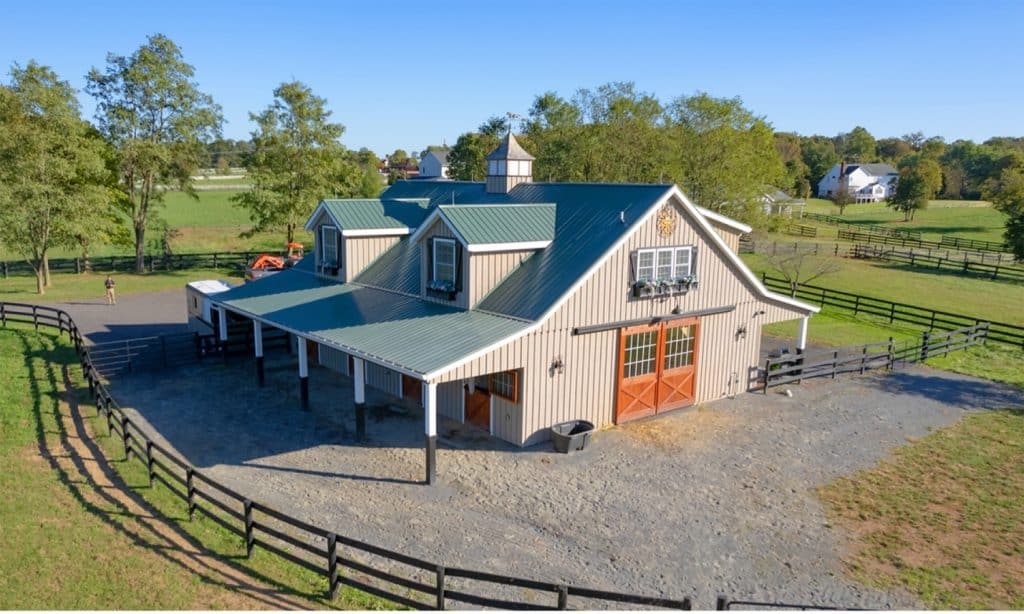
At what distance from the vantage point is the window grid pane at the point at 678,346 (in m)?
17.9

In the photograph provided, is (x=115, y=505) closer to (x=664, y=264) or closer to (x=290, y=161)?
(x=664, y=264)

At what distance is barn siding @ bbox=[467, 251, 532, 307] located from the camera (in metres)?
16.8

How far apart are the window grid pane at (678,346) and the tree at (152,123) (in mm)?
32078

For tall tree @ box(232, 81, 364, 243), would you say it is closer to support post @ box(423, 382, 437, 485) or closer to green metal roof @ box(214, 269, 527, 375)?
green metal roof @ box(214, 269, 527, 375)

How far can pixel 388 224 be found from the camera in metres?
21.4

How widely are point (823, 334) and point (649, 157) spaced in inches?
792

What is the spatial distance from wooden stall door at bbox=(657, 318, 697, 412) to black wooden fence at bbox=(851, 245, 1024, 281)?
119 feet

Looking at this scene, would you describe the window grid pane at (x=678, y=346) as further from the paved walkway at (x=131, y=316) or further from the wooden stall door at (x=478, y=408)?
the paved walkway at (x=131, y=316)

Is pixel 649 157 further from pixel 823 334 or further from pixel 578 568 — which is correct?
pixel 578 568

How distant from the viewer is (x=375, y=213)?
21.5 m

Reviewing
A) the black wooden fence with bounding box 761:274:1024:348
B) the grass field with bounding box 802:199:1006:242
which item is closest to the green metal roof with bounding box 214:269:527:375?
the black wooden fence with bounding box 761:274:1024:348

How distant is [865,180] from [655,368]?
353 ft

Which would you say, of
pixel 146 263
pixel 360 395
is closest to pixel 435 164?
pixel 146 263

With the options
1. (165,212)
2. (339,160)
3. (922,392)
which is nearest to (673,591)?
(922,392)
